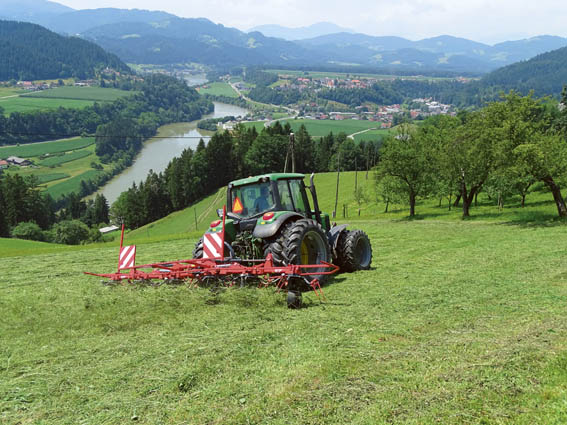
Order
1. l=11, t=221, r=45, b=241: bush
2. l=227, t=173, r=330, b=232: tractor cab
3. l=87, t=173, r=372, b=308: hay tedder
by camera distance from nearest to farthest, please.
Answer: l=87, t=173, r=372, b=308: hay tedder < l=227, t=173, r=330, b=232: tractor cab < l=11, t=221, r=45, b=241: bush

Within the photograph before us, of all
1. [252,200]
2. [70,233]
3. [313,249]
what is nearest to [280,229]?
[313,249]

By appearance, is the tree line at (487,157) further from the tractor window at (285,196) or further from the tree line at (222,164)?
the tree line at (222,164)

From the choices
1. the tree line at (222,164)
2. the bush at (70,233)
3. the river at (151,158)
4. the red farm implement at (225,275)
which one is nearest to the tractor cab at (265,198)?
the red farm implement at (225,275)

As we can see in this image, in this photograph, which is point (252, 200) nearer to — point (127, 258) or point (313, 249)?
point (313, 249)

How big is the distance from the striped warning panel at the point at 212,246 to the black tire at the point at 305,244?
4.37 feet

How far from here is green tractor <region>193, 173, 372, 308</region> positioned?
9.34 metres

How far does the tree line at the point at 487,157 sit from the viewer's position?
76.2 ft

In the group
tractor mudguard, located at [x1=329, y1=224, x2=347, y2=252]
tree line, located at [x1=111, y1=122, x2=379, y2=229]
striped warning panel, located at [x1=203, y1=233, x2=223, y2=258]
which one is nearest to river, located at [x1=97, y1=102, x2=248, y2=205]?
tree line, located at [x1=111, y1=122, x2=379, y2=229]

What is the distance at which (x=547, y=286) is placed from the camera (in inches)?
376

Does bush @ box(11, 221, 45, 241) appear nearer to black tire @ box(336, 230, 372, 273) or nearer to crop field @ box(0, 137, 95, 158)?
black tire @ box(336, 230, 372, 273)

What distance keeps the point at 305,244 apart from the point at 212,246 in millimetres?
2164

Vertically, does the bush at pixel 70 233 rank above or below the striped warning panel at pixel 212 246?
below

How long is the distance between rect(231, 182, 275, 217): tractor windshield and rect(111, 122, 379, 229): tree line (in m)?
60.3

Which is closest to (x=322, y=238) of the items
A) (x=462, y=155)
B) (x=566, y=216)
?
(x=566, y=216)
